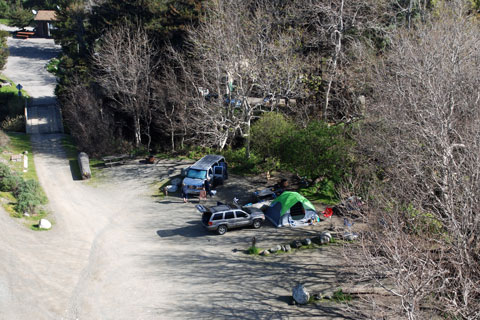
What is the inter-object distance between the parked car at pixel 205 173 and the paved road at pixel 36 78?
63.1 ft

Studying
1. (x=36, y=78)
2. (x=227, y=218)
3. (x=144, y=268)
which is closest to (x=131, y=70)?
(x=227, y=218)

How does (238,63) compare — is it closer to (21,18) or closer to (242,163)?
(242,163)

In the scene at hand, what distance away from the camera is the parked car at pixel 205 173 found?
1001 inches

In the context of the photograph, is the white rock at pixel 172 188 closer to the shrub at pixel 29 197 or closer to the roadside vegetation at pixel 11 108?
the shrub at pixel 29 197

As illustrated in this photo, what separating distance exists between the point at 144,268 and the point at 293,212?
8107 mm

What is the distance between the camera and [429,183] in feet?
50.3

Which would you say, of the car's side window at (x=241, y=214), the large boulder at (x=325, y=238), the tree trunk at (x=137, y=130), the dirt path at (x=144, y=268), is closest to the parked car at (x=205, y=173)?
the dirt path at (x=144, y=268)

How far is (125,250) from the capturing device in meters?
19.8

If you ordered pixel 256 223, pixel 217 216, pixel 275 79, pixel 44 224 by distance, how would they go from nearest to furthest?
pixel 217 216 < pixel 44 224 < pixel 256 223 < pixel 275 79

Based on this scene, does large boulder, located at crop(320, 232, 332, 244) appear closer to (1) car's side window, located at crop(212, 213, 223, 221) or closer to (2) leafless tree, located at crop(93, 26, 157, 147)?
(1) car's side window, located at crop(212, 213, 223, 221)

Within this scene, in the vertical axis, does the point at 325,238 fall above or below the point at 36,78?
below

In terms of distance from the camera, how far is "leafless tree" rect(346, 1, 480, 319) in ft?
36.6

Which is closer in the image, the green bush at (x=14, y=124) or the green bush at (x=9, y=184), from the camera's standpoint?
the green bush at (x=9, y=184)

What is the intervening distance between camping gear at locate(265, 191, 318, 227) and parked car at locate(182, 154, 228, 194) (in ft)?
18.4
